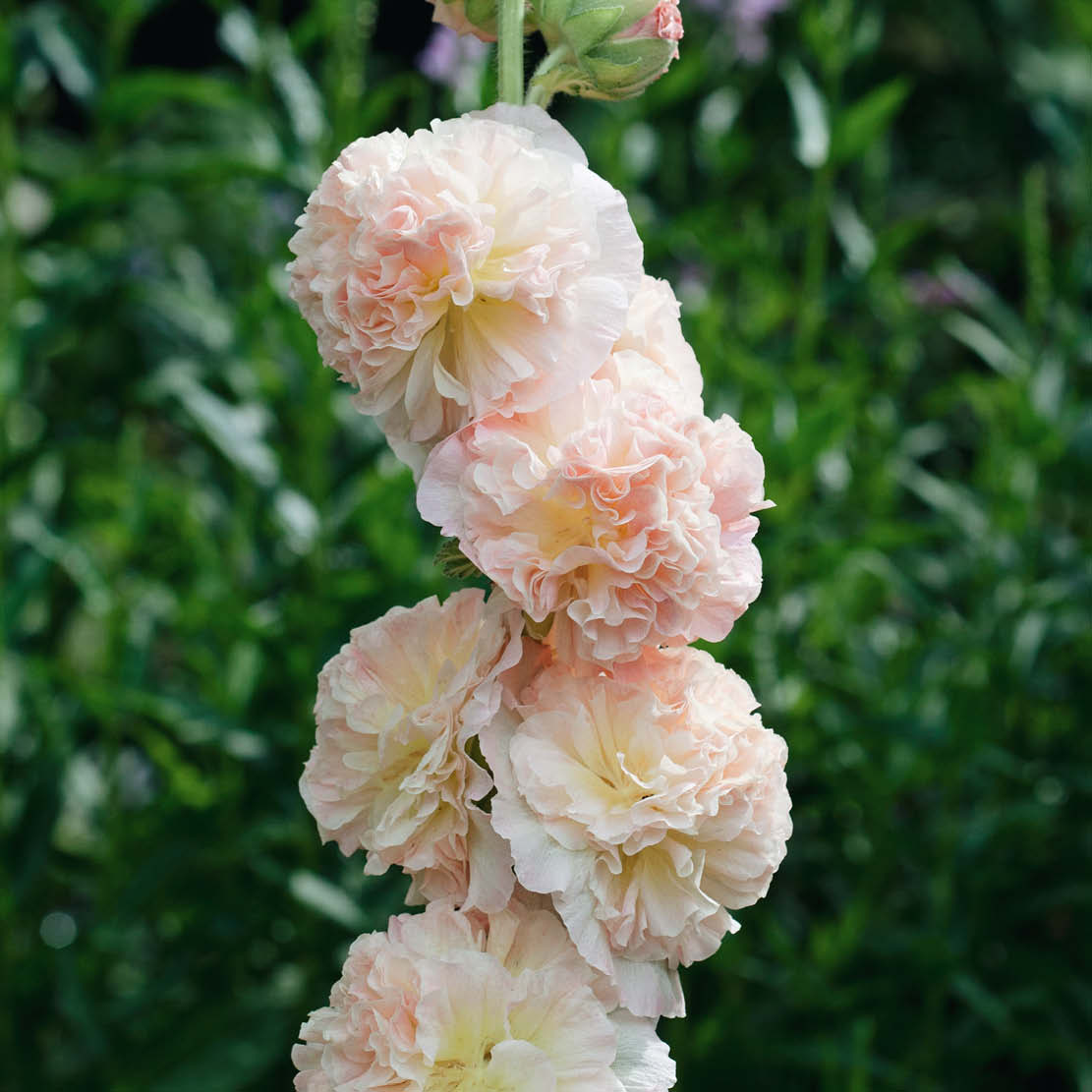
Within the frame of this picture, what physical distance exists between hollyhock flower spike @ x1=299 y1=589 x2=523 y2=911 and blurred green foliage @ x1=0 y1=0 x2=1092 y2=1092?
2.52 ft

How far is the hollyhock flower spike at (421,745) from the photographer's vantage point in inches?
27.2

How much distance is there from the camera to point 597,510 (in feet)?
2.16

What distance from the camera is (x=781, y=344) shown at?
201 centimetres

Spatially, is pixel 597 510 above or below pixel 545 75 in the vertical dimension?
below

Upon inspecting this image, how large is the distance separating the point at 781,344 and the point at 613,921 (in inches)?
→ 56.9

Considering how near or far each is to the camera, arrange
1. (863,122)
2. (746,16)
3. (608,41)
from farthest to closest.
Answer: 1. (746,16)
2. (863,122)
3. (608,41)

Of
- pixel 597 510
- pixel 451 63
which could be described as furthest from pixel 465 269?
pixel 451 63

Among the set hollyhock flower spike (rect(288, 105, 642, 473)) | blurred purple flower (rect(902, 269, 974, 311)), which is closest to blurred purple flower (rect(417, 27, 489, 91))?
blurred purple flower (rect(902, 269, 974, 311))

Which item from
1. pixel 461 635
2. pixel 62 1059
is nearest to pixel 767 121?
pixel 62 1059

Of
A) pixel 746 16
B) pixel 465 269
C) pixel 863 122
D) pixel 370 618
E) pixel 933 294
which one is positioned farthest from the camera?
pixel 933 294

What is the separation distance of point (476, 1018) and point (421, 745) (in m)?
0.14

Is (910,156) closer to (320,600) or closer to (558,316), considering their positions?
(320,600)

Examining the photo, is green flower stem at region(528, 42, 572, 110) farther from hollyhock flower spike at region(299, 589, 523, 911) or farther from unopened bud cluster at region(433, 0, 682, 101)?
hollyhock flower spike at region(299, 589, 523, 911)

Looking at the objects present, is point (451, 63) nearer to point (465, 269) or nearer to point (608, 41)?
point (608, 41)
